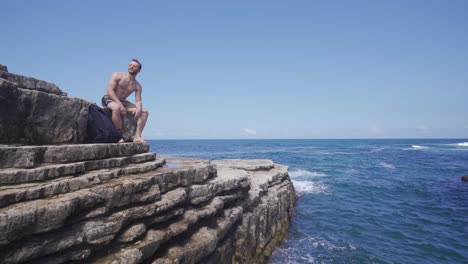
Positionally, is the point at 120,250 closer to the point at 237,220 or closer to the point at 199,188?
the point at 199,188

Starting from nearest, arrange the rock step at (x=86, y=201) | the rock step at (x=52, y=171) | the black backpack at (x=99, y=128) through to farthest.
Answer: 1. the rock step at (x=86, y=201)
2. the rock step at (x=52, y=171)
3. the black backpack at (x=99, y=128)

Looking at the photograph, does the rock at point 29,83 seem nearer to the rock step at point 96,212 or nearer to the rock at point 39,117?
the rock at point 39,117

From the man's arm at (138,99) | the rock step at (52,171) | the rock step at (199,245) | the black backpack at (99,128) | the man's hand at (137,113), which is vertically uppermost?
the man's arm at (138,99)

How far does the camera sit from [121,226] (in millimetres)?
5398

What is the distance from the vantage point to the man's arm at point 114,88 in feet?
26.3

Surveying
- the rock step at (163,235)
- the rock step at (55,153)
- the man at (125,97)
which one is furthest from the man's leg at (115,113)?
the rock step at (163,235)

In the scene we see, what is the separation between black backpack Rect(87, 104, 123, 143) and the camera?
23.0 ft

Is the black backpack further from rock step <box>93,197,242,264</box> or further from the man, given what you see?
rock step <box>93,197,242,264</box>

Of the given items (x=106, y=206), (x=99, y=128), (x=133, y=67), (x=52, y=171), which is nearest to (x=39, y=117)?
(x=99, y=128)

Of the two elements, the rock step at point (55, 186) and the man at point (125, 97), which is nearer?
the rock step at point (55, 186)

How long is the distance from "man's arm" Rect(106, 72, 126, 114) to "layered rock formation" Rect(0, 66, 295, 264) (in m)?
1.41

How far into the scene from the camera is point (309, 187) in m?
25.2

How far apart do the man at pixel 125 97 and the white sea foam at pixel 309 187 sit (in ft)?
55.3

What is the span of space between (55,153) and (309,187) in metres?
22.8
